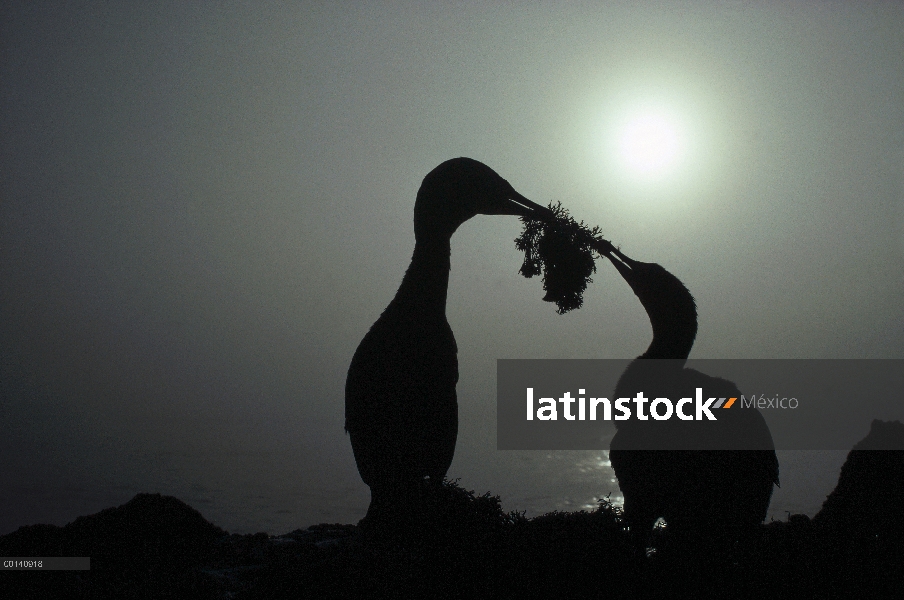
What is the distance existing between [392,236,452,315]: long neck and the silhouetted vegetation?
2295mm

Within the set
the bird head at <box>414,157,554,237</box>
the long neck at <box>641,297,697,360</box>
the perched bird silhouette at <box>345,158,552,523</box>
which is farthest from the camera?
the bird head at <box>414,157,554,237</box>

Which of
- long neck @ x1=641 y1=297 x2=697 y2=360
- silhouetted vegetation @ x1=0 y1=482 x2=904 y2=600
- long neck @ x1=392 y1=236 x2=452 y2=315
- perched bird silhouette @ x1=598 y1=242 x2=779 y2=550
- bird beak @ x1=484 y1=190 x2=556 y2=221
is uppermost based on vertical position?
bird beak @ x1=484 y1=190 x2=556 y2=221

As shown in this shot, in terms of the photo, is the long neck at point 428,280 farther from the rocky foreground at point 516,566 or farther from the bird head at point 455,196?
the rocky foreground at point 516,566

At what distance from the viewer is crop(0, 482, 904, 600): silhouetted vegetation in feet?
14.4

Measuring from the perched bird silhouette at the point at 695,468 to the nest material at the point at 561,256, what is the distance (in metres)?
1.36

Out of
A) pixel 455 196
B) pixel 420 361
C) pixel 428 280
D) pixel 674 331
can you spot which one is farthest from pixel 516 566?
pixel 455 196

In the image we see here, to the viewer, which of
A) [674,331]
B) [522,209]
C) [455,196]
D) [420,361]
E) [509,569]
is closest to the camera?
[509,569]

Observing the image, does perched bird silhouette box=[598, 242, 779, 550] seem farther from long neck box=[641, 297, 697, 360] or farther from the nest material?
the nest material

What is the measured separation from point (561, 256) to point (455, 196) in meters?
1.46

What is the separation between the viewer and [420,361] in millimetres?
6879

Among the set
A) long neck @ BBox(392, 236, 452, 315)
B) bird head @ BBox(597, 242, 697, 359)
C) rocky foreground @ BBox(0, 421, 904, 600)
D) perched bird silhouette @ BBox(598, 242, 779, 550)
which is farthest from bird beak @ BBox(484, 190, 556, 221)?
rocky foreground @ BBox(0, 421, 904, 600)

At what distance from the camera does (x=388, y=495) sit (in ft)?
21.8

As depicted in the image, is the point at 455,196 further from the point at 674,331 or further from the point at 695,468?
the point at 695,468

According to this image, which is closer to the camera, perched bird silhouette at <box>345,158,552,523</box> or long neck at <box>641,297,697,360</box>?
perched bird silhouette at <box>345,158,552,523</box>
